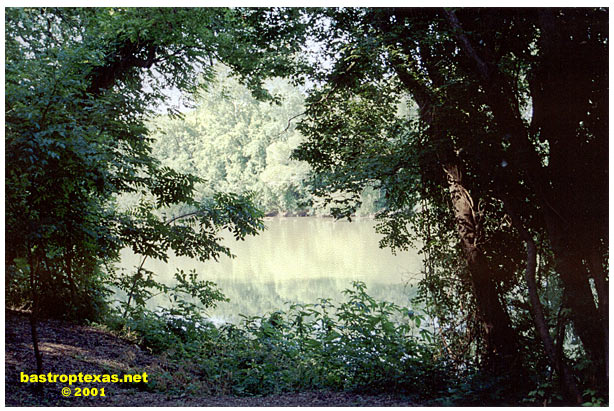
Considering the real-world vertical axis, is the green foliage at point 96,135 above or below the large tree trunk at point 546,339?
above

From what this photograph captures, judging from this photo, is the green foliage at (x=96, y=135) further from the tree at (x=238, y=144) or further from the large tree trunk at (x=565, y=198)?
the tree at (x=238, y=144)

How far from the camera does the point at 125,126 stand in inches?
167

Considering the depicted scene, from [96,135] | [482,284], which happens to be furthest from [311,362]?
[96,135]

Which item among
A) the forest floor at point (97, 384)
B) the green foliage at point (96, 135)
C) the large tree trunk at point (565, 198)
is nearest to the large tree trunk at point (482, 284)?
the large tree trunk at point (565, 198)

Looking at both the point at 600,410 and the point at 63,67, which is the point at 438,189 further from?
the point at 63,67

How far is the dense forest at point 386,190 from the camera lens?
3.02m

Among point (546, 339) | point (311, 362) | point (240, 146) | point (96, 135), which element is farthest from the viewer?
point (240, 146)

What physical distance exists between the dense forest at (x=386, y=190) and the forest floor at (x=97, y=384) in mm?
48

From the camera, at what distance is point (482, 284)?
12.2 ft

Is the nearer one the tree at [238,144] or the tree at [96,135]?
the tree at [96,135]

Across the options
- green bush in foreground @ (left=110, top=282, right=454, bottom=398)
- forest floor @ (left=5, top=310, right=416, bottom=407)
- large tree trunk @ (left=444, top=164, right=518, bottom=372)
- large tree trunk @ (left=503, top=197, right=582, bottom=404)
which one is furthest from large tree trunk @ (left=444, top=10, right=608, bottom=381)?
forest floor @ (left=5, top=310, right=416, bottom=407)

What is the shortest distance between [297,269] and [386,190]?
8.04m

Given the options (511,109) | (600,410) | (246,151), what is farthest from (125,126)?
(246,151)

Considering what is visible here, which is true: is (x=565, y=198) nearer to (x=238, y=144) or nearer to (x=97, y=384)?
(x=97, y=384)
